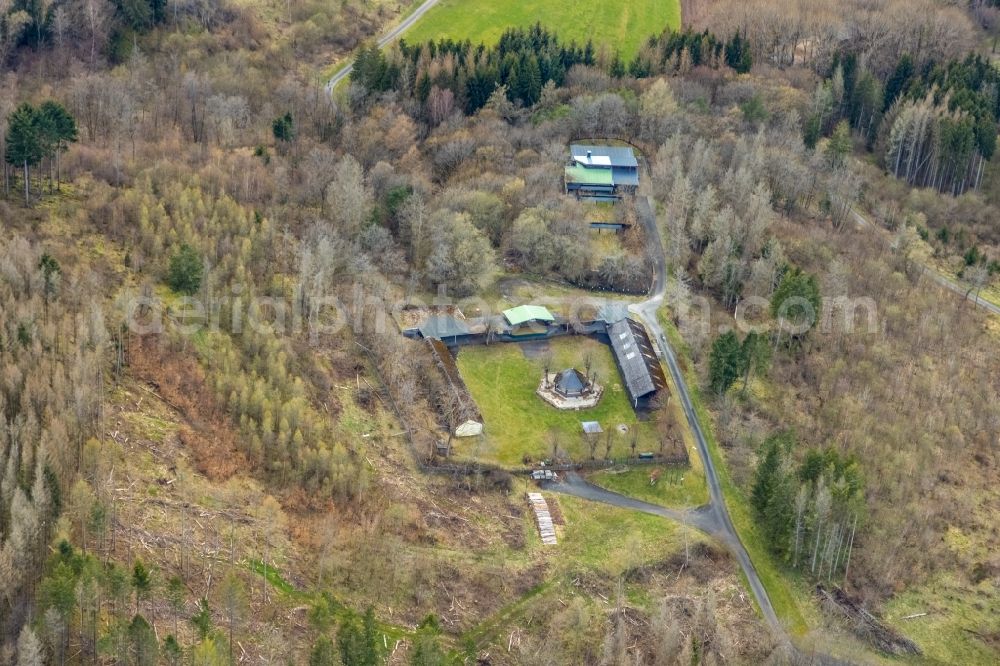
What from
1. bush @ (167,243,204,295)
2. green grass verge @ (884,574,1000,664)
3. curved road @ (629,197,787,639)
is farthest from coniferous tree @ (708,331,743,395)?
bush @ (167,243,204,295)

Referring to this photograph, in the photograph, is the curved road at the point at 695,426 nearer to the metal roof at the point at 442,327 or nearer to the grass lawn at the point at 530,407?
the grass lawn at the point at 530,407

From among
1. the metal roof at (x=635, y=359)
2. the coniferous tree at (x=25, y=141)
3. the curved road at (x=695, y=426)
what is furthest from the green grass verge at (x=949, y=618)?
the coniferous tree at (x=25, y=141)

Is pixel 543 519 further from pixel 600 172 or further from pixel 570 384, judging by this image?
pixel 600 172

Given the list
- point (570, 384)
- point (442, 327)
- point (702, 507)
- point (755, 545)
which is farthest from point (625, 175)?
point (755, 545)

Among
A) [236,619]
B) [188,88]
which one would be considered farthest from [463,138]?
[236,619]

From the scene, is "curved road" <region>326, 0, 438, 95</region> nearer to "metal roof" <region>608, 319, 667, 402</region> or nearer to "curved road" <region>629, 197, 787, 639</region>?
"curved road" <region>629, 197, 787, 639</region>
